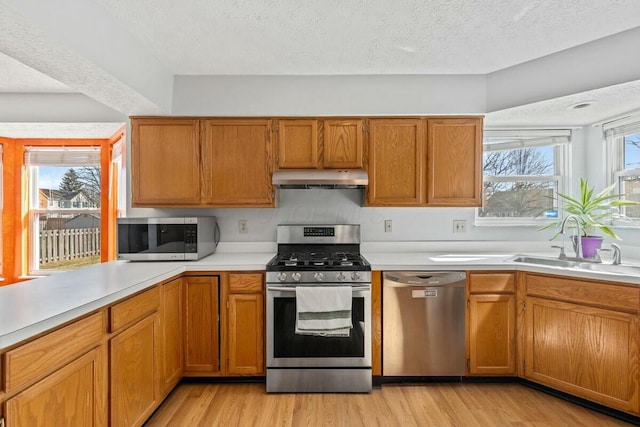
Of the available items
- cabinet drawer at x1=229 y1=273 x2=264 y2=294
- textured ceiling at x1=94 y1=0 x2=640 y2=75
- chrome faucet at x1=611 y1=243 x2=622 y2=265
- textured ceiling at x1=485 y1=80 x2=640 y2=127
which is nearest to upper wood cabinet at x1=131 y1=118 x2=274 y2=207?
textured ceiling at x1=94 y1=0 x2=640 y2=75

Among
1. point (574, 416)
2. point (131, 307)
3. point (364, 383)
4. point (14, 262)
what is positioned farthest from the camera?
point (14, 262)

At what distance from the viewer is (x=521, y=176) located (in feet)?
10.2

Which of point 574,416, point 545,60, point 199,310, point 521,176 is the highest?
point 545,60

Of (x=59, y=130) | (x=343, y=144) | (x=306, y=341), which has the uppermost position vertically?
(x=59, y=130)

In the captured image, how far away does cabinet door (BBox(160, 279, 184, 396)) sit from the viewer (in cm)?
211

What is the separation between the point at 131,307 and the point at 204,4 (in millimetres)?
1718

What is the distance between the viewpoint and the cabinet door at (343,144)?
2721mm

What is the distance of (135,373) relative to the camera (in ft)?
5.90

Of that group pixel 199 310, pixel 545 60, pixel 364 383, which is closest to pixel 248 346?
pixel 199 310

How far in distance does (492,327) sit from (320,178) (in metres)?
1.72

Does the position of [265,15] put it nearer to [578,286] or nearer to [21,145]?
[578,286]

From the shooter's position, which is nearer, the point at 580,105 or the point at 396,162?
the point at 580,105

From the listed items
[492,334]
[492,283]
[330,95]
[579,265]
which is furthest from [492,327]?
[330,95]

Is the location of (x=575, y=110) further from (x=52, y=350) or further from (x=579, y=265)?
(x=52, y=350)
